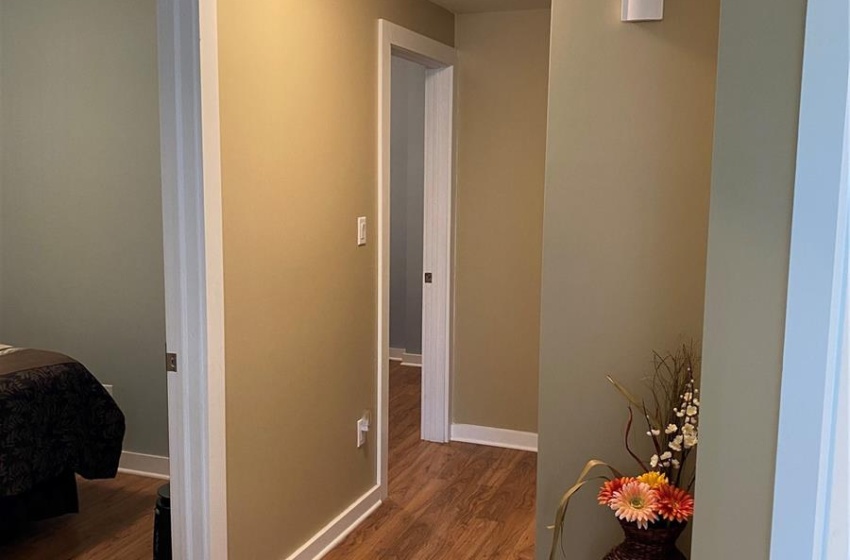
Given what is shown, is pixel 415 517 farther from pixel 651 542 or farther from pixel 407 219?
pixel 407 219

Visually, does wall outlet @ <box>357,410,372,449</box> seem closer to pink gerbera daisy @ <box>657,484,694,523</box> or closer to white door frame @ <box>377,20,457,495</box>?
white door frame @ <box>377,20,457,495</box>

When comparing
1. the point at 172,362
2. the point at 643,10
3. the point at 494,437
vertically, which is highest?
the point at 643,10

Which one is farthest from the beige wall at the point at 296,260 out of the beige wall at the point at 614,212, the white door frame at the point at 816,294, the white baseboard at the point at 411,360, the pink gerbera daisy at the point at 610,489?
the white baseboard at the point at 411,360

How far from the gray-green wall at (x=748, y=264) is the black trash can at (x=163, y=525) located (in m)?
1.93

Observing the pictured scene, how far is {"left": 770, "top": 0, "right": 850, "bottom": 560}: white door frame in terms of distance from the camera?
989 millimetres

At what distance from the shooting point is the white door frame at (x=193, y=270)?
224 cm

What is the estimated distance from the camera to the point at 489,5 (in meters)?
3.92

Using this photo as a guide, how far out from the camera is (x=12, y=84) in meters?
3.91

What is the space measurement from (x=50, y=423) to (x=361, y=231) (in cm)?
141

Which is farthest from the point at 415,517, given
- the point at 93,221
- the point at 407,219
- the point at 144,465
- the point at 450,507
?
the point at 407,219

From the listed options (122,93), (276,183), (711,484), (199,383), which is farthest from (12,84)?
(711,484)

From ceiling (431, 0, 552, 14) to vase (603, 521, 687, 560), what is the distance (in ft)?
8.83

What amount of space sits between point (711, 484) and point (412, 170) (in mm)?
5022

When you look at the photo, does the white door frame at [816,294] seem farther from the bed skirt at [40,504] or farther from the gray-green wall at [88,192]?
the gray-green wall at [88,192]
